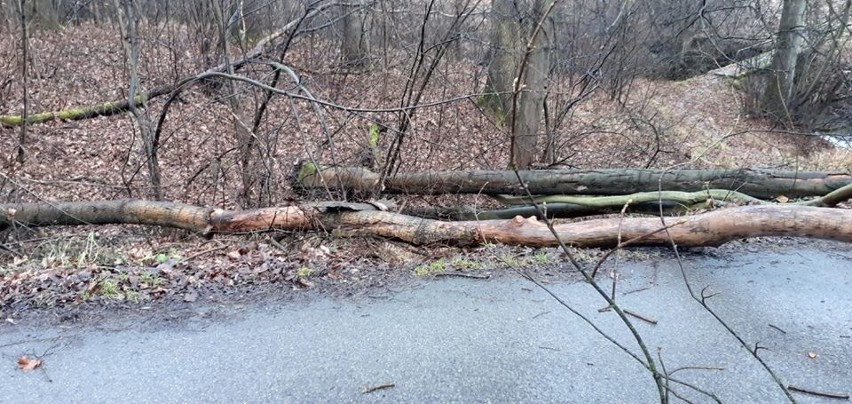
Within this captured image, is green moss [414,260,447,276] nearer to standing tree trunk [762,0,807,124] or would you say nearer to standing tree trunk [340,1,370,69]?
standing tree trunk [340,1,370,69]

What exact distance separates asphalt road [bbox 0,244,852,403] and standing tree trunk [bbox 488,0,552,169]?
4591mm

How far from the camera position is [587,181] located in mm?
7832

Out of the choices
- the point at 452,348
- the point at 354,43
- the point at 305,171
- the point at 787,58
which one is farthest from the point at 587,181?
the point at 787,58

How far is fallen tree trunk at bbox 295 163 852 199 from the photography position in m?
7.58

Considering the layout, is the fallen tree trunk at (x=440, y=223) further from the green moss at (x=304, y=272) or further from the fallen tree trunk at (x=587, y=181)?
the fallen tree trunk at (x=587, y=181)

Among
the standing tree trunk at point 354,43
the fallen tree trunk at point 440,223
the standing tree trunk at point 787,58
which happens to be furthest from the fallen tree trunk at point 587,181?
the standing tree trunk at point 787,58

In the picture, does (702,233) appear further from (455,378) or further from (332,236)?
(332,236)

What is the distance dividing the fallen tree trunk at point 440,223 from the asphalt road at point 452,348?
1.89ft

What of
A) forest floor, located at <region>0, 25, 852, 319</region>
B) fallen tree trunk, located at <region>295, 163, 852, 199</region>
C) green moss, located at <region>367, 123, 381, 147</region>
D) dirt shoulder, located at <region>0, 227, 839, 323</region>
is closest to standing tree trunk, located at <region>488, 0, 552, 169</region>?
forest floor, located at <region>0, 25, 852, 319</region>

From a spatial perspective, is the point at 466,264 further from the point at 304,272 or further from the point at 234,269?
the point at 234,269

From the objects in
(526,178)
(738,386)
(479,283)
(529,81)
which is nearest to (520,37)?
(529,81)

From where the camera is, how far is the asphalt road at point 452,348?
126 inches

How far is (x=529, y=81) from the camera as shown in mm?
9484

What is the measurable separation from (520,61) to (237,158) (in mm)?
5382
